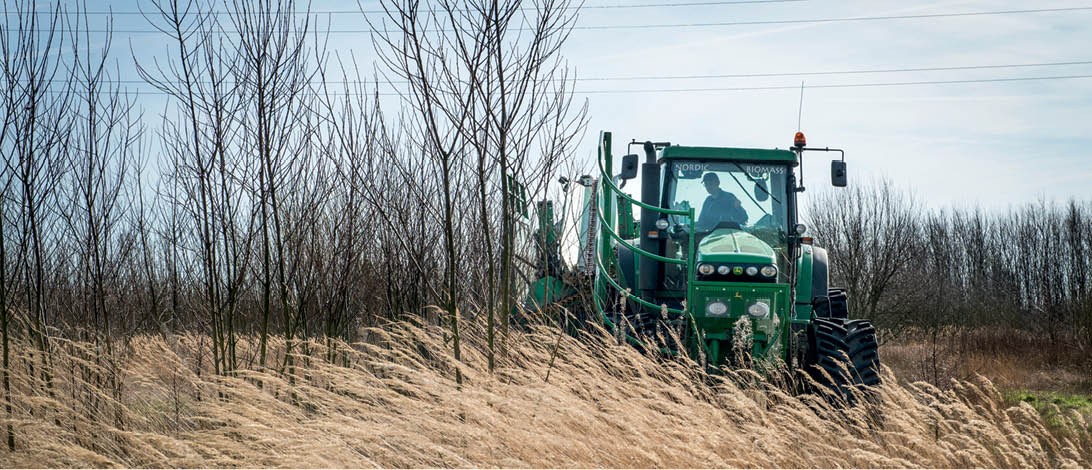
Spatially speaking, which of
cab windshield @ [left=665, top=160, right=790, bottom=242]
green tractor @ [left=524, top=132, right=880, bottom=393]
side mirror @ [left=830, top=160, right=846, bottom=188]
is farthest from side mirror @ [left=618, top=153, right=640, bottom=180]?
side mirror @ [left=830, top=160, right=846, bottom=188]

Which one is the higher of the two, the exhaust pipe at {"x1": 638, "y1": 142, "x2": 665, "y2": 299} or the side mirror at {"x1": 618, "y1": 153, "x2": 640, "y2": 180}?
the side mirror at {"x1": 618, "y1": 153, "x2": 640, "y2": 180}

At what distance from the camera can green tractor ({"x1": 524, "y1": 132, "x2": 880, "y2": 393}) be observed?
22.1ft

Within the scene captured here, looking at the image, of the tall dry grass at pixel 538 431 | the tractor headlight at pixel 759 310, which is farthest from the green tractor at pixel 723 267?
the tall dry grass at pixel 538 431

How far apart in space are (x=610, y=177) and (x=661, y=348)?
183 centimetres

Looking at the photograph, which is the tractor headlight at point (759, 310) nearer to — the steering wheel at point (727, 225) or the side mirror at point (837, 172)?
the steering wheel at point (727, 225)

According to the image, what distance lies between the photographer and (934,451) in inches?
186

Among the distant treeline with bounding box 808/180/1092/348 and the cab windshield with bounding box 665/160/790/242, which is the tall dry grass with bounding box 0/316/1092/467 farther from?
the distant treeline with bounding box 808/180/1092/348

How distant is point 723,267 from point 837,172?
65.4 inches

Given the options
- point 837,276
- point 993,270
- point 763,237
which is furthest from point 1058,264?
point 763,237

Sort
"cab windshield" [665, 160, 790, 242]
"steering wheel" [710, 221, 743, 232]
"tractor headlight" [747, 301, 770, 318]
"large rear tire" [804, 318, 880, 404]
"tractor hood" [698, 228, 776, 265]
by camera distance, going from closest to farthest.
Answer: "tractor headlight" [747, 301, 770, 318] < "tractor hood" [698, 228, 776, 265] < "large rear tire" [804, 318, 880, 404] < "steering wheel" [710, 221, 743, 232] < "cab windshield" [665, 160, 790, 242]

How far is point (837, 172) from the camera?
25.5 ft

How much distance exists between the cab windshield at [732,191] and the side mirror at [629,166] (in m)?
0.49

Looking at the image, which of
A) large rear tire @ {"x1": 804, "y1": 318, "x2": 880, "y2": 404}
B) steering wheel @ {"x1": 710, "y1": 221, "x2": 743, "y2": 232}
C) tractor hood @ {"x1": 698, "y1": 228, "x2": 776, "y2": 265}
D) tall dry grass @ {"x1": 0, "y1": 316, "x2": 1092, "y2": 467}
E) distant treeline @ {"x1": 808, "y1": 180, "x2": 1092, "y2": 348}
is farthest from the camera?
distant treeline @ {"x1": 808, "y1": 180, "x2": 1092, "y2": 348}

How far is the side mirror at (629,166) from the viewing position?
7.34 m
